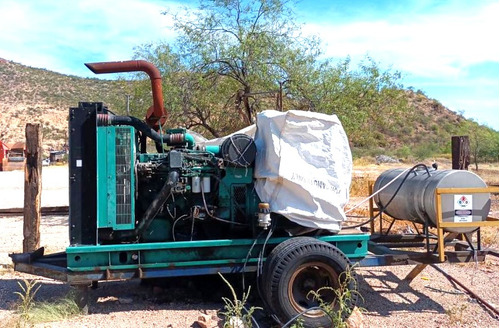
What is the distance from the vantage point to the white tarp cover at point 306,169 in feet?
18.4

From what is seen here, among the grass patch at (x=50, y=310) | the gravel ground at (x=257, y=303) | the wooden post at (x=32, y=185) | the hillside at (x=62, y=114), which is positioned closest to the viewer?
the grass patch at (x=50, y=310)

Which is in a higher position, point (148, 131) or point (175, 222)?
point (148, 131)

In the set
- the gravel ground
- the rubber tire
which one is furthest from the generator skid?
the gravel ground

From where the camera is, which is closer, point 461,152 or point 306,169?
point 306,169

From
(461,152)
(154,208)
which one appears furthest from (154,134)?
(461,152)

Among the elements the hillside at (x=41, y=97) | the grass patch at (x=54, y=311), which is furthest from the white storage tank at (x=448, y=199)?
the hillside at (x=41, y=97)

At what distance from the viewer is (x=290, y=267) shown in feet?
17.7

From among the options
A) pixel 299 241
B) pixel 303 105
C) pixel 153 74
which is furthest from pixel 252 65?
pixel 299 241

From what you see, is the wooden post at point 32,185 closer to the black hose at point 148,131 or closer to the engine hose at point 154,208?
the black hose at point 148,131

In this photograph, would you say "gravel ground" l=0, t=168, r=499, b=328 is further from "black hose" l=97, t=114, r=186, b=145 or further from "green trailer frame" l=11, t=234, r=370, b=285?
"black hose" l=97, t=114, r=186, b=145

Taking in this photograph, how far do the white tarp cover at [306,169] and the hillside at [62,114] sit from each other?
4876 centimetres

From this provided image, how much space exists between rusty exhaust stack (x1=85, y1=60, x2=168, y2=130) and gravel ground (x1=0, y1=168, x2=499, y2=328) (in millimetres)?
2180

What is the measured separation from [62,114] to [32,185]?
60.9 metres

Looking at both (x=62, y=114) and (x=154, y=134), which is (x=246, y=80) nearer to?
(x=154, y=134)
